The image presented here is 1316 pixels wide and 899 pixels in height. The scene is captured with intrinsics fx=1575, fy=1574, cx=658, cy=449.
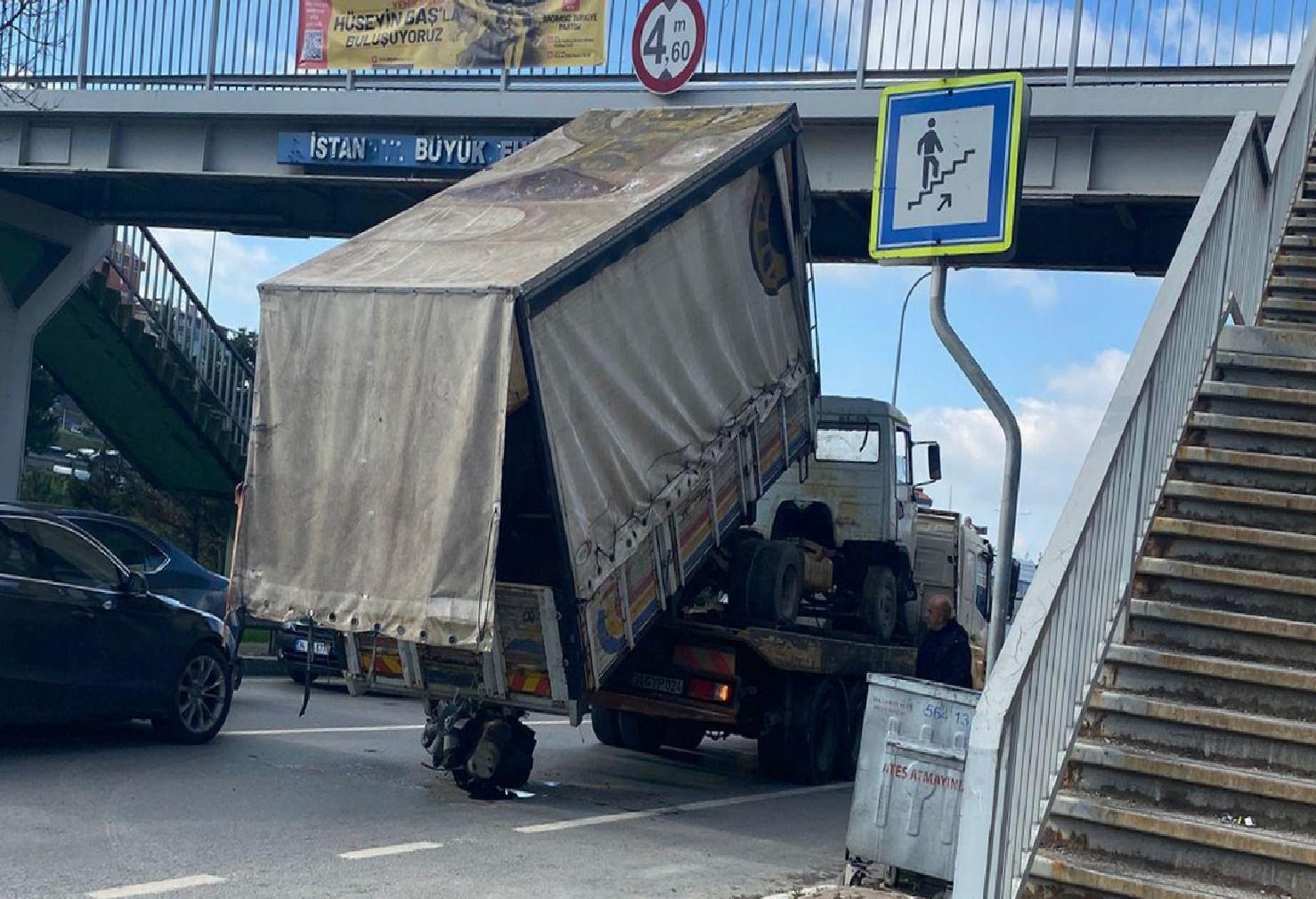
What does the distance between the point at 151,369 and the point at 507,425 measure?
47.4 ft

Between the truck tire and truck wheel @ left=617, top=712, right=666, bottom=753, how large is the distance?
2.35 metres

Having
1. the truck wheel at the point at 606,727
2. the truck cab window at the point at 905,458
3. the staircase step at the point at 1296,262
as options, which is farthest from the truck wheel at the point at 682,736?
the staircase step at the point at 1296,262

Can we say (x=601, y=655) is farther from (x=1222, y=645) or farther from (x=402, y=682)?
→ (x=1222, y=645)

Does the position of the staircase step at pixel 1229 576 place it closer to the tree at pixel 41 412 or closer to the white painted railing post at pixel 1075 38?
the white painted railing post at pixel 1075 38

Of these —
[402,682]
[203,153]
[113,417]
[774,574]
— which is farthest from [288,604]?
[113,417]

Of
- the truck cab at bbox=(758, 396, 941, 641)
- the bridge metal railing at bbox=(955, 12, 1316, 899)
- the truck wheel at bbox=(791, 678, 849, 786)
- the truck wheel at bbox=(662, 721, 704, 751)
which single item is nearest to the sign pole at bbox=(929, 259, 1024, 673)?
the bridge metal railing at bbox=(955, 12, 1316, 899)

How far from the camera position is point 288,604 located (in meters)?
9.44

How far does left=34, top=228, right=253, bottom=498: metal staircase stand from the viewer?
73.6 ft

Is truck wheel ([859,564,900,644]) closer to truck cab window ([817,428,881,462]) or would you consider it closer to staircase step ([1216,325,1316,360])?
truck cab window ([817,428,881,462])

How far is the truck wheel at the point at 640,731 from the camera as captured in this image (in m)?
14.5

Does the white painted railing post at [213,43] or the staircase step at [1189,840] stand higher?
the white painted railing post at [213,43]

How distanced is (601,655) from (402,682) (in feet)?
4.66

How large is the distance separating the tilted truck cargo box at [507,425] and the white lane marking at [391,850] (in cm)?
111

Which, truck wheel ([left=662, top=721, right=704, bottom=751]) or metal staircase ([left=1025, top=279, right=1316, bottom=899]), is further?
truck wheel ([left=662, top=721, right=704, bottom=751])
